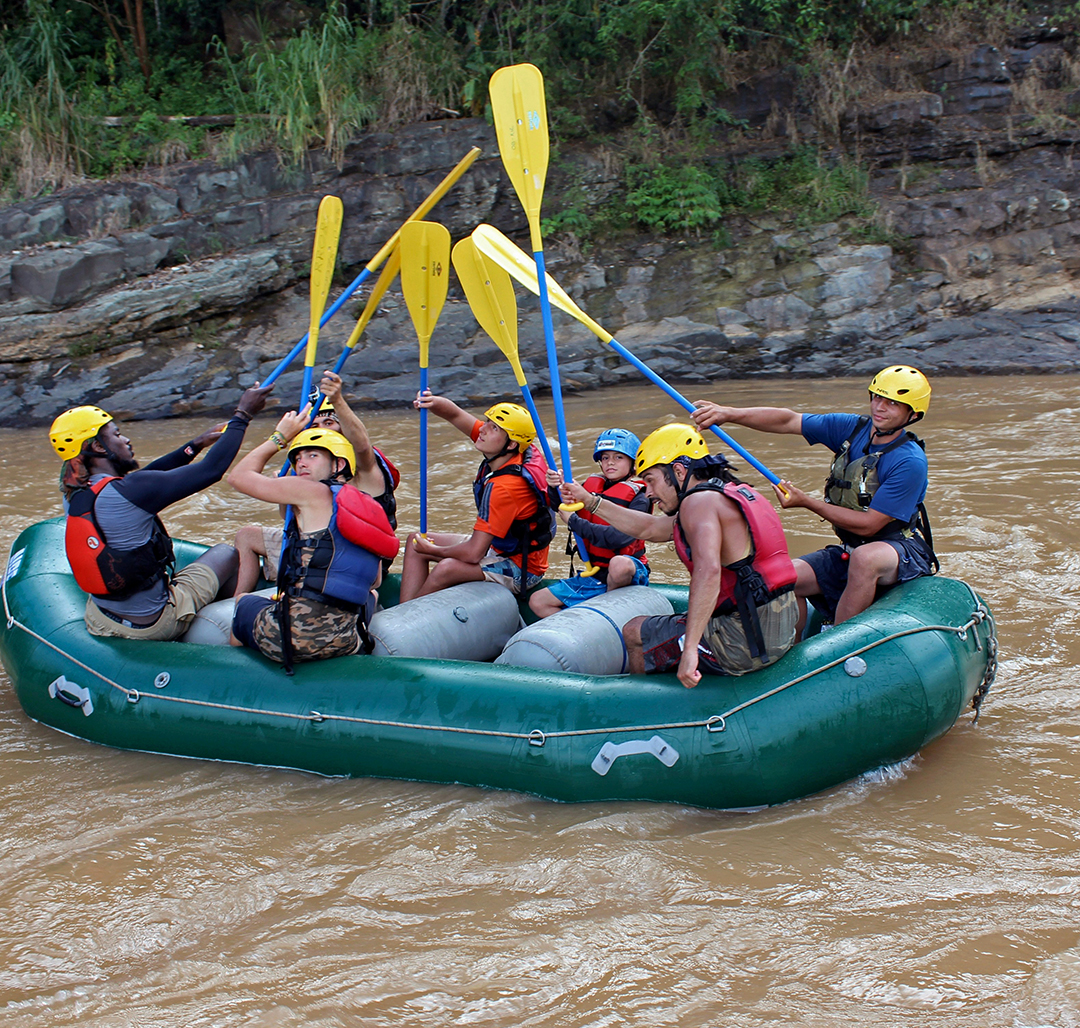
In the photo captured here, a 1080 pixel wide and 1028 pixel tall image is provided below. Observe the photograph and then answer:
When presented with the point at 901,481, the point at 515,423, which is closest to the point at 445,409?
the point at 515,423

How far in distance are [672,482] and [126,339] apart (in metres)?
8.55

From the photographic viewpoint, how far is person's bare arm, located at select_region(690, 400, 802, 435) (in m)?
3.93

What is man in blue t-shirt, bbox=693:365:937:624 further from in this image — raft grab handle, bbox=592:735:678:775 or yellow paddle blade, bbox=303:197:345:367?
yellow paddle blade, bbox=303:197:345:367

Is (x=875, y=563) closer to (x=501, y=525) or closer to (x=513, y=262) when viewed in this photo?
(x=501, y=525)

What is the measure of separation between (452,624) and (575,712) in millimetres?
824

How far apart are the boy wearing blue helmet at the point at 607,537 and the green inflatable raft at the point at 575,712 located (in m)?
0.74

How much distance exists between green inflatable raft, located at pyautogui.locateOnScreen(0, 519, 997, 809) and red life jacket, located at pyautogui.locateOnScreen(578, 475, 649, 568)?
0.83 meters

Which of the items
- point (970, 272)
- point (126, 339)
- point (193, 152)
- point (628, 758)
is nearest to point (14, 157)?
point (193, 152)

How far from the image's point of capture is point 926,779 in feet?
10.8

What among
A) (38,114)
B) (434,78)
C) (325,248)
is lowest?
(325,248)

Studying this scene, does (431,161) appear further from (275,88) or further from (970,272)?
(970,272)

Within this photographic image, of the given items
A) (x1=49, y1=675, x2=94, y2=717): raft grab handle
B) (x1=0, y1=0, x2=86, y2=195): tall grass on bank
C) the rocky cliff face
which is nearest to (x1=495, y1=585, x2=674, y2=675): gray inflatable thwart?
(x1=49, y1=675, x2=94, y2=717): raft grab handle

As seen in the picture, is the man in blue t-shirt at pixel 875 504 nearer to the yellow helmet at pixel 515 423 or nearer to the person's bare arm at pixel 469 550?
the yellow helmet at pixel 515 423

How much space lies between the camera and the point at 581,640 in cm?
360
